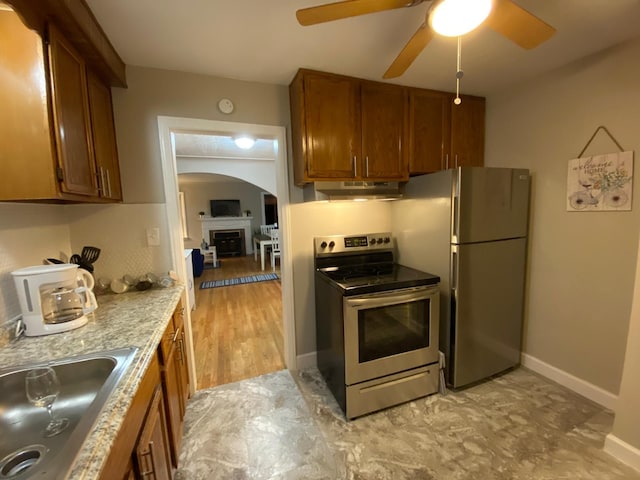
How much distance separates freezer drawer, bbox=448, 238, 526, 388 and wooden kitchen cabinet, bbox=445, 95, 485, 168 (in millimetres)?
802

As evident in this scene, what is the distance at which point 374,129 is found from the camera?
2.08 metres

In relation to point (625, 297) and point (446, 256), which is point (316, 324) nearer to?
point (446, 256)

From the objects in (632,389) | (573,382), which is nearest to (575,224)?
(632,389)

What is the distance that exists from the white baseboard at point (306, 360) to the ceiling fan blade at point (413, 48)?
7.12 feet

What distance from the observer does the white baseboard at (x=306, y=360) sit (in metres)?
2.42

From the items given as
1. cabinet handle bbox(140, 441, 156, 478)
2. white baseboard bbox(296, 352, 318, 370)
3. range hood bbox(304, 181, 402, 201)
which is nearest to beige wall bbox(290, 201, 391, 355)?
white baseboard bbox(296, 352, 318, 370)

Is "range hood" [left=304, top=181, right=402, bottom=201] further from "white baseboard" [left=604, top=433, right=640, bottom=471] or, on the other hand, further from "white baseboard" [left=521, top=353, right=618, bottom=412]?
"white baseboard" [left=604, top=433, right=640, bottom=471]

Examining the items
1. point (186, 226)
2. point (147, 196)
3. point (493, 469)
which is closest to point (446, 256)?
point (493, 469)

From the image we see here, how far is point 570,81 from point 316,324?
8.42 feet

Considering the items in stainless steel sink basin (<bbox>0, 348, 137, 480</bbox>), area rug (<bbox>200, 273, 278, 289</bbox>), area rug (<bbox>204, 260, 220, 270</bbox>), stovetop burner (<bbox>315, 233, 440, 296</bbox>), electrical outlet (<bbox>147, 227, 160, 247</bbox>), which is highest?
electrical outlet (<bbox>147, 227, 160, 247</bbox>)

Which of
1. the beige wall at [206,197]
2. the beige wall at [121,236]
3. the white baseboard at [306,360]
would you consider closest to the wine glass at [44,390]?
the beige wall at [121,236]

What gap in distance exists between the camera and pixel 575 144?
191 cm

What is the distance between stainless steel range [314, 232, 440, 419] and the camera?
177 centimetres

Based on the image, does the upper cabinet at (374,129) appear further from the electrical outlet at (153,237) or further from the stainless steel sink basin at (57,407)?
the stainless steel sink basin at (57,407)
